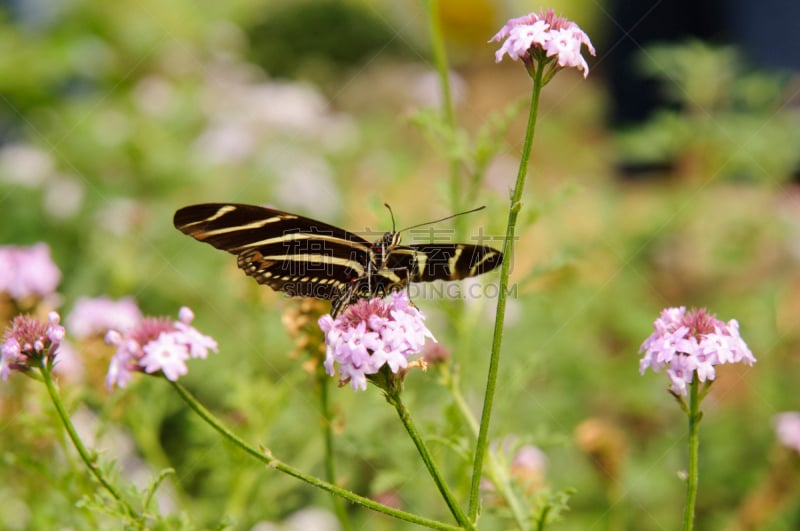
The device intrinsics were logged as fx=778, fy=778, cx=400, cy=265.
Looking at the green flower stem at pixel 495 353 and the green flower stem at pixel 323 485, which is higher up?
the green flower stem at pixel 495 353

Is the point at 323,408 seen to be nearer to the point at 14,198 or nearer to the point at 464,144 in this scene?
the point at 464,144

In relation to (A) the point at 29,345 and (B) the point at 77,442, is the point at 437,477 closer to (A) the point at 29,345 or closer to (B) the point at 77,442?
(B) the point at 77,442

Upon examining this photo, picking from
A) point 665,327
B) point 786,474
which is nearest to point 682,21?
point 786,474

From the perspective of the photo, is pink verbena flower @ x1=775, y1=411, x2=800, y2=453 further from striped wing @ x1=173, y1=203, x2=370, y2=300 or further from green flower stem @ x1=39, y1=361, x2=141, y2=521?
green flower stem @ x1=39, y1=361, x2=141, y2=521

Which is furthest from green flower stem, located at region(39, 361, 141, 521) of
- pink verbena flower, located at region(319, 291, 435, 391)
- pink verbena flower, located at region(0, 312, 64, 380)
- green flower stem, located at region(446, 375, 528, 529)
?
green flower stem, located at region(446, 375, 528, 529)

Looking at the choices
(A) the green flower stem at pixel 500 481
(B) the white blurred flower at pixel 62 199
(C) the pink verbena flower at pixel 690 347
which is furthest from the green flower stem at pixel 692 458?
(B) the white blurred flower at pixel 62 199

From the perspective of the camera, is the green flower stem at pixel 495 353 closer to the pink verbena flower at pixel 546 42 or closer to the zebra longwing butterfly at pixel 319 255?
the pink verbena flower at pixel 546 42

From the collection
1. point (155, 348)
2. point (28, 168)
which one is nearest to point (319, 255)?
point (155, 348)
